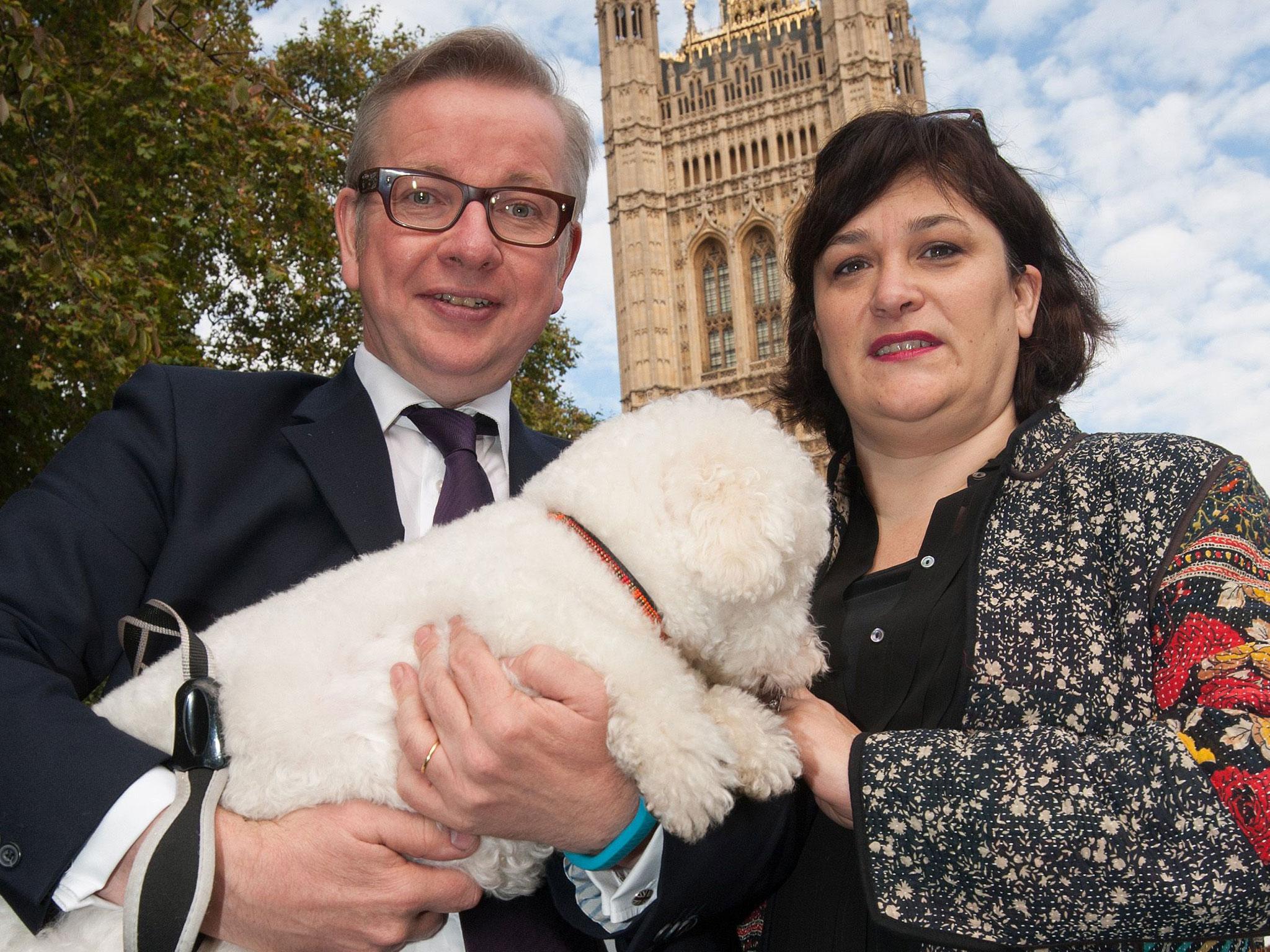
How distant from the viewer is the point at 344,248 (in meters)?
2.74

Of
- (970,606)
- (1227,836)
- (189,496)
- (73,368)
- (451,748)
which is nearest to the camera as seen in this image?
(1227,836)

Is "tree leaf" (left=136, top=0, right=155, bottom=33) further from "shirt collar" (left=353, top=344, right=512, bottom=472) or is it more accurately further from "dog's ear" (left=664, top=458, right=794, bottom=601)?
"dog's ear" (left=664, top=458, right=794, bottom=601)

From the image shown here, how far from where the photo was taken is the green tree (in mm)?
5586

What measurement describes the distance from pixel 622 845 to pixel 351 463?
110 centimetres

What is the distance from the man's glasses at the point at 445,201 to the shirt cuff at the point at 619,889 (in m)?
1.50

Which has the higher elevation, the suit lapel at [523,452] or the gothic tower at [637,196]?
the gothic tower at [637,196]

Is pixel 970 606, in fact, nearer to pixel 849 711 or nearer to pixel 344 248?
pixel 849 711

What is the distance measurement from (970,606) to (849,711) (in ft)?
1.29

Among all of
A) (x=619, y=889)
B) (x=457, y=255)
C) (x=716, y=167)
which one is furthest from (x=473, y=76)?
(x=716, y=167)

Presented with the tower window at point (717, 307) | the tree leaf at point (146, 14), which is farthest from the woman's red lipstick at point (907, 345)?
the tower window at point (717, 307)

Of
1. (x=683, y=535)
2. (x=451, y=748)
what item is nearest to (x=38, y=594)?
(x=451, y=748)

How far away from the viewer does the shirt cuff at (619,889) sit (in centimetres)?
171

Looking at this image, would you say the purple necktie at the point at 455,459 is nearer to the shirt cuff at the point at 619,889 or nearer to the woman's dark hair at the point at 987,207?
the shirt cuff at the point at 619,889

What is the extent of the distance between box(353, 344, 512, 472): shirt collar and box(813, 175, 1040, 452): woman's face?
2.90 feet
